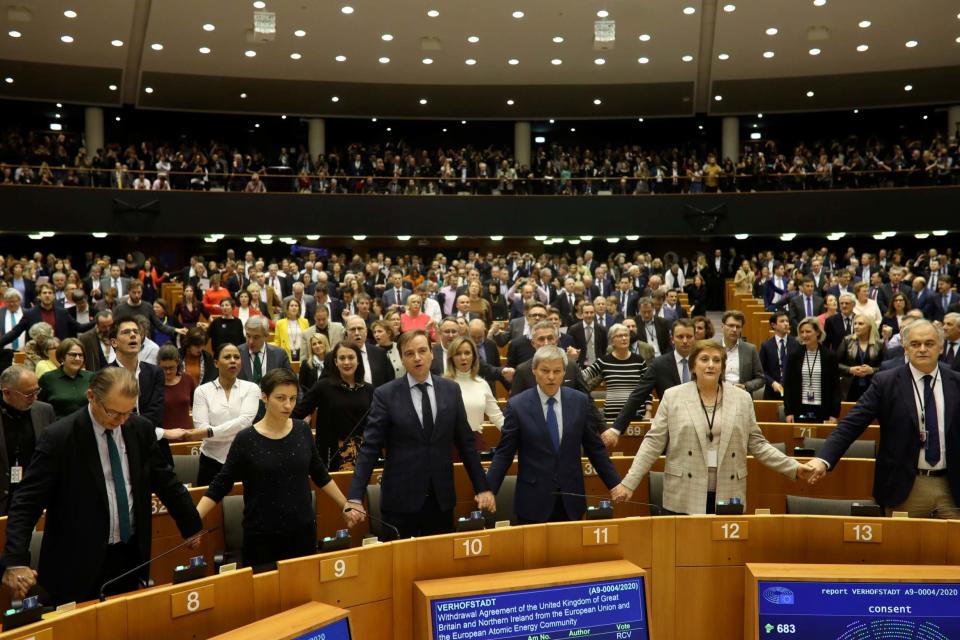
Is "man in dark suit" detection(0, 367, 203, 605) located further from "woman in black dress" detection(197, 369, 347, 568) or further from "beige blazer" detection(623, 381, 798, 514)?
"beige blazer" detection(623, 381, 798, 514)

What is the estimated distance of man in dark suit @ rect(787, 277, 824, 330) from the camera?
1095 cm

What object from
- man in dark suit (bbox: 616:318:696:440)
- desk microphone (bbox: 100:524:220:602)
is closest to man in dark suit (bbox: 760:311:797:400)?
Result: man in dark suit (bbox: 616:318:696:440)

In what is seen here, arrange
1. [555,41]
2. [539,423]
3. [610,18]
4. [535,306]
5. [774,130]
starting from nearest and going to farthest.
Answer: [539,423] < [535,306] < [610,18] < [555,41] < [774,130]

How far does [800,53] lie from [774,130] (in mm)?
5165

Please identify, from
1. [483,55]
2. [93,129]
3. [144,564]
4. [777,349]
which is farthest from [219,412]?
[93,129]

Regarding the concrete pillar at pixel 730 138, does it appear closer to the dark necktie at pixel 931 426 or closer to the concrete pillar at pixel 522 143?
the concrete pillar at pixel 522 143

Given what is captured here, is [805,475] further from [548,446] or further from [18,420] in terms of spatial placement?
[18,420]

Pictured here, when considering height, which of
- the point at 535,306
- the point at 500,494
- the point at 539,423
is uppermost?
the point at 535,306

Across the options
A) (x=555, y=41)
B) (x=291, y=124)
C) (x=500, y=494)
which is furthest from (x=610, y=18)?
(x=500, y=494)

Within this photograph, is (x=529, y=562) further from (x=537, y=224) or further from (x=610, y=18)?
(x=537, y=224)

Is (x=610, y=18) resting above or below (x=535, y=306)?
above

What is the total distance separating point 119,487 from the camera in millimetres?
3324

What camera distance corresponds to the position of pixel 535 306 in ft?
22.2

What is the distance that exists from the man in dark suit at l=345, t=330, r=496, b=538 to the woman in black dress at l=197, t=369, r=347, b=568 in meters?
0.36
